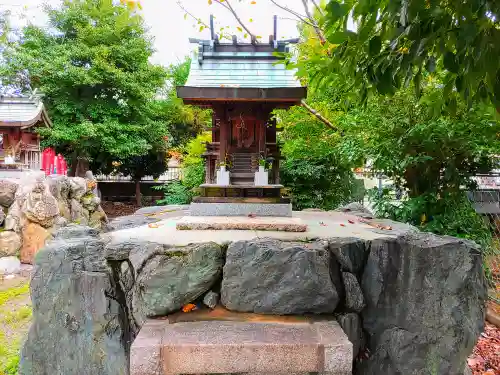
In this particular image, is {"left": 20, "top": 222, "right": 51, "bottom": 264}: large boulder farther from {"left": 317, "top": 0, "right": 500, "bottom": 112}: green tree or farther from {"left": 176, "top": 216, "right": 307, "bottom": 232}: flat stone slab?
{"left": 317, "top": 0, "right": 500, "bottom": 112}: green tree

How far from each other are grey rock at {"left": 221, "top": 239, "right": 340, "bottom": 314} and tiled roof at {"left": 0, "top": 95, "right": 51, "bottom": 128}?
544 inches

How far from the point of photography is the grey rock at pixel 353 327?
3.27m

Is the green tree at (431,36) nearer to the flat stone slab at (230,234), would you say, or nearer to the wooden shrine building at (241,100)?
the flat stone slab at (230,234)

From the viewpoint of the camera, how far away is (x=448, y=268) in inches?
132

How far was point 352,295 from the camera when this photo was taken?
3.32m

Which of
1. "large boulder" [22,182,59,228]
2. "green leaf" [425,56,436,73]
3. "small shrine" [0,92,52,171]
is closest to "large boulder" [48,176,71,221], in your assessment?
"large boulder" [22,182,59,228]

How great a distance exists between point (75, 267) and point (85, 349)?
83cm

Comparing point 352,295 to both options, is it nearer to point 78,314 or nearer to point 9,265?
point 78,314

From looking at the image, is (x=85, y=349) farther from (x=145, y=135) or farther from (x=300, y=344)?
(x=145, y=135)

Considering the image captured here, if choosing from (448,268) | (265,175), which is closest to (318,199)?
(265,175)

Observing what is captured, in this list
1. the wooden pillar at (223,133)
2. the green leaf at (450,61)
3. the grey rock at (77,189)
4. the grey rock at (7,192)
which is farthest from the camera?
the grey rock at (77,189)

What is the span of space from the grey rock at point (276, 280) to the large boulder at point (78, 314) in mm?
1194

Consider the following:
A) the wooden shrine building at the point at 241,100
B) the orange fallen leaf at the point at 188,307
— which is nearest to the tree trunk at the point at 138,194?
the wooden shrine building at the point at 241,100

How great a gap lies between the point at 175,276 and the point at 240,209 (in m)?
2.21
